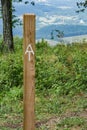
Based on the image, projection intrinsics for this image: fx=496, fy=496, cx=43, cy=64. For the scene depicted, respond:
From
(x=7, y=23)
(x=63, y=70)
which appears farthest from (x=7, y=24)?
(x=63, y=70)

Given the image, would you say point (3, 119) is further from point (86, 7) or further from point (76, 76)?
point (86, 7)

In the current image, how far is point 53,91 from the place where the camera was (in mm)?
11383

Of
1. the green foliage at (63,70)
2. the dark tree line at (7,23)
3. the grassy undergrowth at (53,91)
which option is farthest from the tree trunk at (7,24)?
the green foliage at (63,70)

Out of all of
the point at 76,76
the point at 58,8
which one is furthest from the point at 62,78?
the point at 58,8

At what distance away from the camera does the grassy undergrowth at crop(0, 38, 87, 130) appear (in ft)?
28.5

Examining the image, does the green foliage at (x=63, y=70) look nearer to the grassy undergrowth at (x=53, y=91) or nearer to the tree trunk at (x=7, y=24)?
the grassy undergrowth at (x=53, y=91)

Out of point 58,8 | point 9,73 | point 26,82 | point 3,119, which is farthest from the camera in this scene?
point 58,8

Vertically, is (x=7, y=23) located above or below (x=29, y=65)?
below

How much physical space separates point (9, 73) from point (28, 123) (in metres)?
6.47

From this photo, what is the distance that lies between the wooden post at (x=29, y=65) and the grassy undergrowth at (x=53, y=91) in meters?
2.17

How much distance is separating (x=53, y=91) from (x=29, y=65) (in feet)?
17.8

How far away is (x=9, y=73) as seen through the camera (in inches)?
493

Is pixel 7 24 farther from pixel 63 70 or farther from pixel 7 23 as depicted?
pixel 63 70

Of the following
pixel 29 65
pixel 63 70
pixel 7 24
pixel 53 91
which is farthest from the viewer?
pixel 7 24
